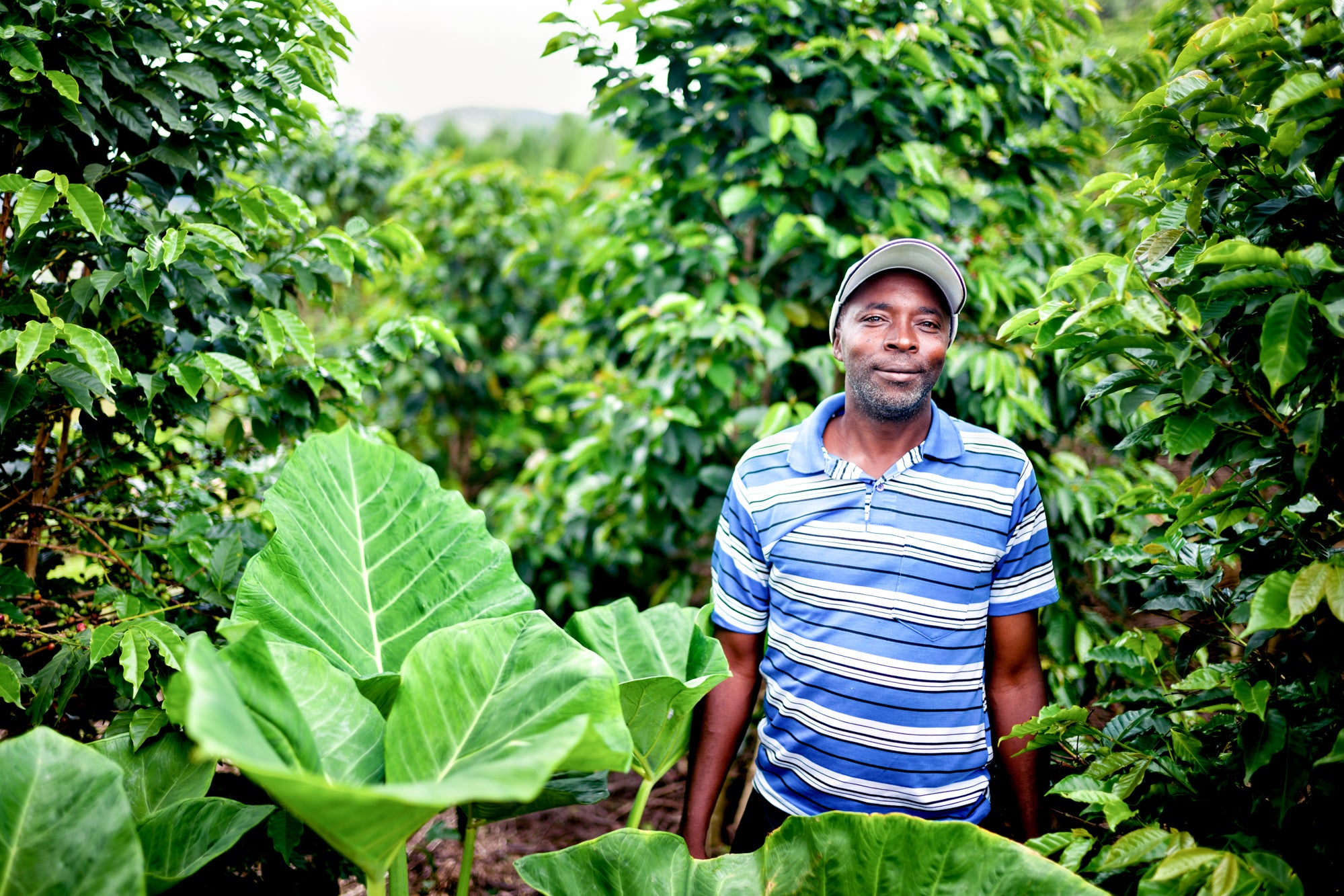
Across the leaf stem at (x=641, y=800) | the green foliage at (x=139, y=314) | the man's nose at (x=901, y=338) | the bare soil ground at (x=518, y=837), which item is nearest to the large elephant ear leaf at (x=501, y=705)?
the leaf stem at (x=641, y=800)

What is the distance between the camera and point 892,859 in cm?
118

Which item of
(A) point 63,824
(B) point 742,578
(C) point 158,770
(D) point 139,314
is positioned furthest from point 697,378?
(A) point 63,824

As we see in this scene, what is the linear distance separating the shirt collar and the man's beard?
0.19ft

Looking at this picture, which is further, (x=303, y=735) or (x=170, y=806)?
(x=170, y=806)

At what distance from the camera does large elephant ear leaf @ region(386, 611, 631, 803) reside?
0.95 meters

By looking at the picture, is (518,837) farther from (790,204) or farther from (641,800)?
(790,204)

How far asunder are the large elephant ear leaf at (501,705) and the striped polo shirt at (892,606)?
0.60 m

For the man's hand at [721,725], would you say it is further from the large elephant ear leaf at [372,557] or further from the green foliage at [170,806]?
the green foliage at [170,806]

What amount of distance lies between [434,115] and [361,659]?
23.9m

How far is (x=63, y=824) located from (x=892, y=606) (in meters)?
1.24

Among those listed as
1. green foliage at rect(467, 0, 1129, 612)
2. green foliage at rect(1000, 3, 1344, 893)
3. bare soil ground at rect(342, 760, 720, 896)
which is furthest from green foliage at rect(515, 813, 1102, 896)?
green foliage at rect(467, 0, 1129, 612)

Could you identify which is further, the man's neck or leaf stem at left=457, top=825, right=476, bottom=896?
the man's neck

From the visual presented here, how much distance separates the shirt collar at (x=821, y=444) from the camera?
1627 mm

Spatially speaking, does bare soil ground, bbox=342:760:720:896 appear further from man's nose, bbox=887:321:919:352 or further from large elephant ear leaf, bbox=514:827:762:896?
man's nose, bbox=887:321:919:352
